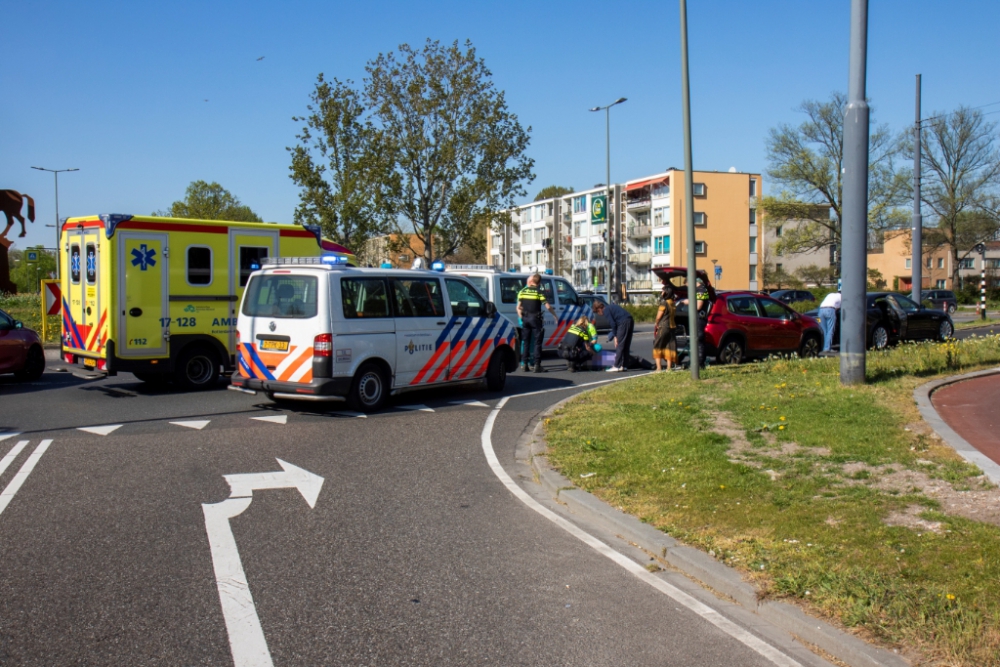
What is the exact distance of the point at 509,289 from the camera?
18.7 metres

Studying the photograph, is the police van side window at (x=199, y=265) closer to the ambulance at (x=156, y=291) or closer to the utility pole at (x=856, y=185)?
the ambulance at (x=156, y=291)

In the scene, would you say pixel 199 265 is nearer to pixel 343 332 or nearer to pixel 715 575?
pixel 343 332

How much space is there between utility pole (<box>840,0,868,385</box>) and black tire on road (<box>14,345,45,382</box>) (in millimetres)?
13512

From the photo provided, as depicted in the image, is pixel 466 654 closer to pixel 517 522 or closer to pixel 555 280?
pixel 517 522

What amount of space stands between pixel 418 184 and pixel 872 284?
203 feet

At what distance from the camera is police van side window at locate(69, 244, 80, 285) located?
13445 mm

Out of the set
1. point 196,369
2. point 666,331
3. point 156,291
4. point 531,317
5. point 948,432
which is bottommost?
point 948,432

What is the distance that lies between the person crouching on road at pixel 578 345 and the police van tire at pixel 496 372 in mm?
3353

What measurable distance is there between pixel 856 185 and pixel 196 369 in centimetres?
1024

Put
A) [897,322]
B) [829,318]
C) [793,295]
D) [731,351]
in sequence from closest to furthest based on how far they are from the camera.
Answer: [731,351] < [829,318] < [897,322] < [793,295]

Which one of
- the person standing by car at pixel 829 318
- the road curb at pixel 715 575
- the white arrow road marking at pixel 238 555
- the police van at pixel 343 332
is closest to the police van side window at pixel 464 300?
the police van at pixel 343 332

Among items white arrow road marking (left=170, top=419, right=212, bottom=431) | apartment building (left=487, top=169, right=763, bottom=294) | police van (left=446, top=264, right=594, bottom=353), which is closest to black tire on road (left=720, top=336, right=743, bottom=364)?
police van (left=446, top=264, right=594, bottom=353)

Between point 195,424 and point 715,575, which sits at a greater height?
point 195,424

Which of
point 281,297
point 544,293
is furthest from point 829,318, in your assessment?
point 281,297
